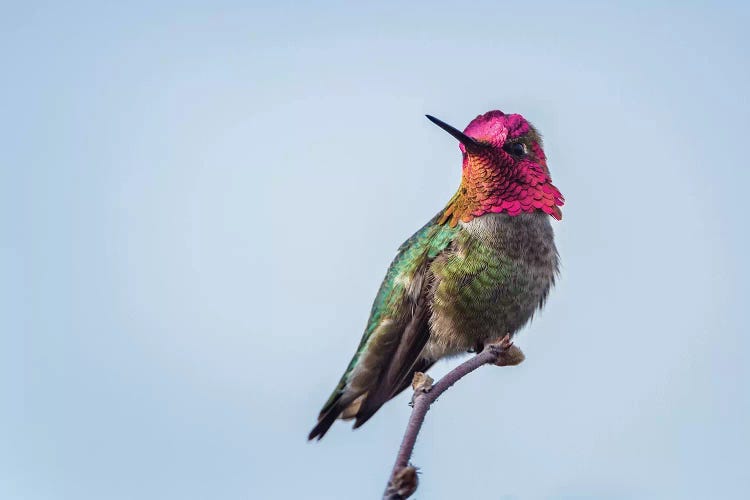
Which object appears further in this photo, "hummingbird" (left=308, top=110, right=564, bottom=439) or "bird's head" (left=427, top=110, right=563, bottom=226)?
"bird's head" (left=427, top=110, right=563, bottom=226)

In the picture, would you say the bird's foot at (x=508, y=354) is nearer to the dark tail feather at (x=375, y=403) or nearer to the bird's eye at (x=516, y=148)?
the dark tail feather at (x=375, y=403)

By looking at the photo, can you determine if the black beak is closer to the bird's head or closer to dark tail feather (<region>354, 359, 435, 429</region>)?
the bird's head

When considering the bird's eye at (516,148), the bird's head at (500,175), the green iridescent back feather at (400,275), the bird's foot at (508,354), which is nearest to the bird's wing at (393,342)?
the green iridescent back feather at (400,275)

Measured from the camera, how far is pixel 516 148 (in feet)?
18.2

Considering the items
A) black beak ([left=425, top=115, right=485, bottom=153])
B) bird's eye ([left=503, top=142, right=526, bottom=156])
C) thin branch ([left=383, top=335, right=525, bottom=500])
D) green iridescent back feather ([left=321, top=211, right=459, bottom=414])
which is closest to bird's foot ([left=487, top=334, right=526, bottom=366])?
thin branch ([left=383, top=335, right=525, bottom=500])

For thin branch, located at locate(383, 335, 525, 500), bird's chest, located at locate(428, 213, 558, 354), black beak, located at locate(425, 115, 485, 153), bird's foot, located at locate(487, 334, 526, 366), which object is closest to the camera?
thin branch, located at locate(383, 335, 525, 500)

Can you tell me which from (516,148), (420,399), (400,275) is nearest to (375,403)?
(400,275)

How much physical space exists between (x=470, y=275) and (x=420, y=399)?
2.61 metres

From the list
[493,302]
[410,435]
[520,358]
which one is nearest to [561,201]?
[493,302]

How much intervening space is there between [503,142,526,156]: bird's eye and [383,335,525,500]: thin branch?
6.58 ft

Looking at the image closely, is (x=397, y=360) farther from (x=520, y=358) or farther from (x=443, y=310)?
(x=520, y=358)

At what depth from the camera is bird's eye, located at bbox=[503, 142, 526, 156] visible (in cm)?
552

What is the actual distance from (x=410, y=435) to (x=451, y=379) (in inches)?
24.5

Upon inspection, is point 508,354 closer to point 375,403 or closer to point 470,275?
point 470,275
